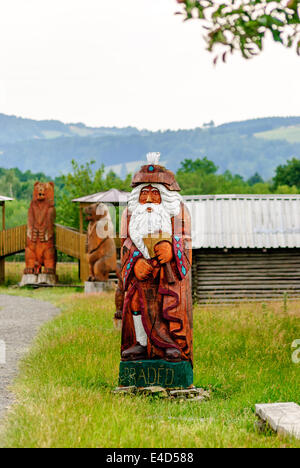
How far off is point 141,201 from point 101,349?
2.80 m

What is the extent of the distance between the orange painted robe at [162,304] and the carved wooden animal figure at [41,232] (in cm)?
1640

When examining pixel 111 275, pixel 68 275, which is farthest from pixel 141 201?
pixel 68 275

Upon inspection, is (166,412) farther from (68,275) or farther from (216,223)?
(68,275)

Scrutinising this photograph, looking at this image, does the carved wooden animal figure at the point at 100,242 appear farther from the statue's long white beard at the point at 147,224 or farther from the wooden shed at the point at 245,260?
the statue's long white beard at the point at 147,224

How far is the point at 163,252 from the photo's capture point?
21.8ft

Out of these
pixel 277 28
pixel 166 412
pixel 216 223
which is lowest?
pixel 166 412

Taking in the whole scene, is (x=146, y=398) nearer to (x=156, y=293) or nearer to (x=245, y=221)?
(x=156, y=293)

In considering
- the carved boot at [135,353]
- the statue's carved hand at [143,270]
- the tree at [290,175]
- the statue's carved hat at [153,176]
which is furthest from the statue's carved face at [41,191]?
the tree at [290,175]

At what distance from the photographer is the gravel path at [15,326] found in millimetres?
7609

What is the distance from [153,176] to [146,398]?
8.09 feet

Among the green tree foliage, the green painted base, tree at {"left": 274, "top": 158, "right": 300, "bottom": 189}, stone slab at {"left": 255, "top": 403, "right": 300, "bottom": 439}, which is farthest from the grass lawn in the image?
tree at {"left": 274, "top": 158, "right": 300, "bottom": 189}

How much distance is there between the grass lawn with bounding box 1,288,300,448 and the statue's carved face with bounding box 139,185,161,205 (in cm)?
218
